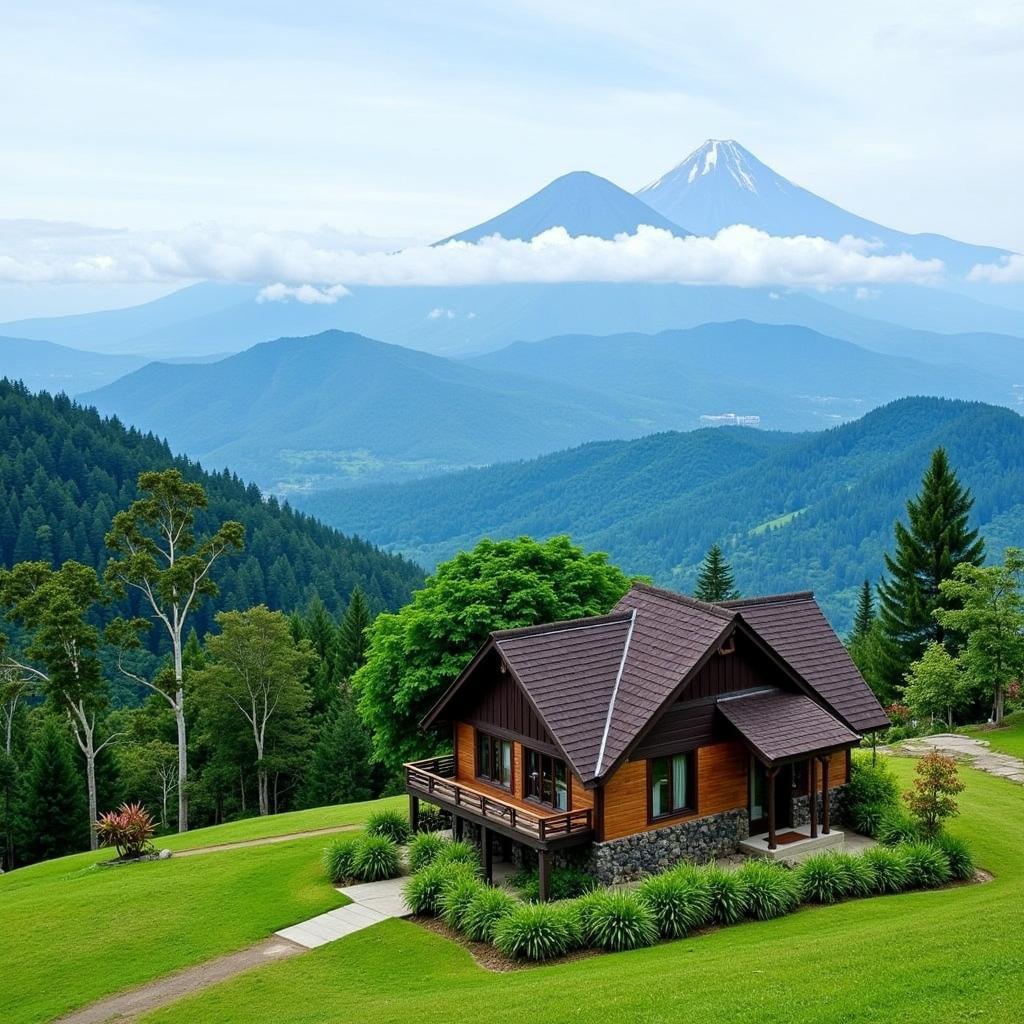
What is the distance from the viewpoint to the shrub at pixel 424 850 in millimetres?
28766

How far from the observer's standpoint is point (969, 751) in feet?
138

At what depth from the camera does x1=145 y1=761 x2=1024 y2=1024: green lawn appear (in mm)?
16906

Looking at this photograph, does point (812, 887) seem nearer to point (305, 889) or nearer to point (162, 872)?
point (305, 889)

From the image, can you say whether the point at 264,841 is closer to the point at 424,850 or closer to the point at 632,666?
the point at 424,850

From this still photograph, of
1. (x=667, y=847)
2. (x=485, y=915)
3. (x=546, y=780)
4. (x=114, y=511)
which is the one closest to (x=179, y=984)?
(x=485, y=915)

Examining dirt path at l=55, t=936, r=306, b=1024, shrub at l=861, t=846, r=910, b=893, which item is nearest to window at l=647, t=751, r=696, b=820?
shrub at l=861, t=846, r=910, b=893

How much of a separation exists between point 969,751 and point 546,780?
22.2 metres

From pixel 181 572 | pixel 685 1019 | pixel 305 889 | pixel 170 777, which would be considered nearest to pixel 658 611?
pixel 305 889

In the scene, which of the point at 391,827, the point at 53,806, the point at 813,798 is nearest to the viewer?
the point at 813,798

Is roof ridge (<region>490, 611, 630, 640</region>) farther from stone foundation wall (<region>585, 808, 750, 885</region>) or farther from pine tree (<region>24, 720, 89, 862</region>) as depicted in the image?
pine tree (<region>24, 720, 89, 862</region>)

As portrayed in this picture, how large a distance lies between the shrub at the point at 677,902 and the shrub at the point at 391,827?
373 inches

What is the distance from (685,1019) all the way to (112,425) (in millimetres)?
166162

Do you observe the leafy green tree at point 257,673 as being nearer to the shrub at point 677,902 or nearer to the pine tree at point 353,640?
the pine tree at point 353,640

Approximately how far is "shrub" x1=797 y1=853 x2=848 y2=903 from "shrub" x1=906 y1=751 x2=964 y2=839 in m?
3.71
